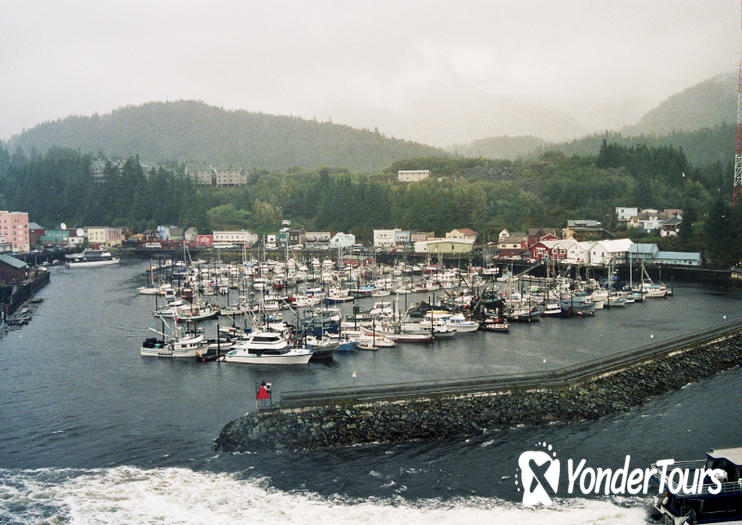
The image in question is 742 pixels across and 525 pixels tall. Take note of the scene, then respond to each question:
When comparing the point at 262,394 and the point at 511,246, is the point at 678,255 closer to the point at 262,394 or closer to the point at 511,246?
the point at 511,246

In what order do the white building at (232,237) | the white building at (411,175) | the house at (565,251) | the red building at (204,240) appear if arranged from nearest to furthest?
1. the house at (565,251)
2. the white building at (232,237)
3. the red building at (204,240)
4. the white building at (411,175)

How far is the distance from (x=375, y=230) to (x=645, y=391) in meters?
39.3

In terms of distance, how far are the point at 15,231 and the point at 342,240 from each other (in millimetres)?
26894

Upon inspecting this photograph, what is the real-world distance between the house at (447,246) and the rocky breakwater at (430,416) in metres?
32.1

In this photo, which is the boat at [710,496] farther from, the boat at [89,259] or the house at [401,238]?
the boat at [89,259]

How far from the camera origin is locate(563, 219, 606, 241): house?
4481 cm

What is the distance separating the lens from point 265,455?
10.6 meters

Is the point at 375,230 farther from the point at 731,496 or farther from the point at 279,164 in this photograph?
the point at 279,164

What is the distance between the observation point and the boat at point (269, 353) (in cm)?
1634

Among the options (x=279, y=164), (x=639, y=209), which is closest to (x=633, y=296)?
(x=639, y=209)

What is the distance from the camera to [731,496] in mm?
7840

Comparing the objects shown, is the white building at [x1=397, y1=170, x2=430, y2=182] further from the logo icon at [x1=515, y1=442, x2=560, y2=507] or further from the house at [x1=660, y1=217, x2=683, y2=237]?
the logo icon at [x1=515, y1=442, x2=560, y2=507]

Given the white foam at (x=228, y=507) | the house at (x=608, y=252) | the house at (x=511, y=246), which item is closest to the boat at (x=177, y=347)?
the white foam at (x=228, y=507)

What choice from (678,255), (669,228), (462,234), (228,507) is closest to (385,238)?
(462,234)
